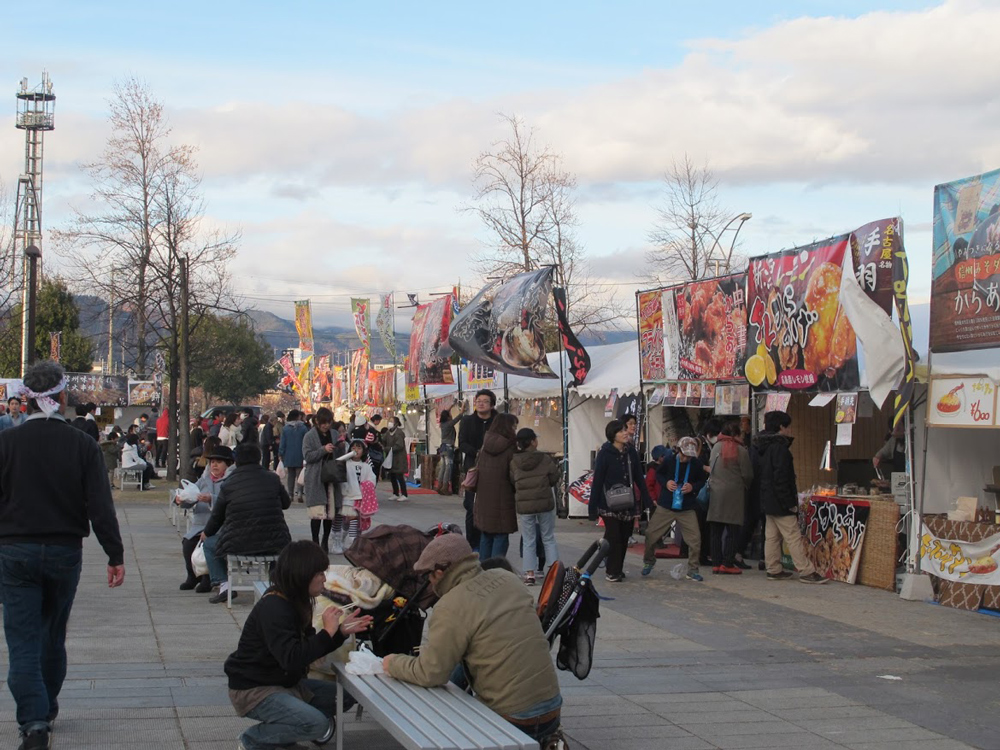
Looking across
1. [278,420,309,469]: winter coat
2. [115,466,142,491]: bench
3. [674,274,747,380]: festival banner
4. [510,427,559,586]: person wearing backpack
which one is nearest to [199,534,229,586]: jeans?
[510,427,559,586]: person wearing backpack

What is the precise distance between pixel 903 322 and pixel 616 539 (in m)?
3.74

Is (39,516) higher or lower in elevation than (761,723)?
higher

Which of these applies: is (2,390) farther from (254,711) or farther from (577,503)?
(254,711)

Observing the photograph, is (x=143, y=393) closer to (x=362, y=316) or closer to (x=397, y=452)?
(x=362, y=316)

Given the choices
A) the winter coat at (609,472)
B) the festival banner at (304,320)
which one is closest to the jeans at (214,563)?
the winter coat at (609,472)

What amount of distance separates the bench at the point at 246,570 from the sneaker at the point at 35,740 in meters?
3.80

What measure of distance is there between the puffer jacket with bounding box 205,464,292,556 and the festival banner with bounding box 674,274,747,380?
6.93 meters

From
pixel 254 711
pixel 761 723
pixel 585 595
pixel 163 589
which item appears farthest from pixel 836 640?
pixel 163 589

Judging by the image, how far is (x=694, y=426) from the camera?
58.7 feet

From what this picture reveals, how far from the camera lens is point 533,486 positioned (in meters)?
11.6

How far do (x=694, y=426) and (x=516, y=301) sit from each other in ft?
11.5

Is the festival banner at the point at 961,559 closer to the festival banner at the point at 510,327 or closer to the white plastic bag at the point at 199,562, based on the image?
the white plastic bag at the point at 199,562

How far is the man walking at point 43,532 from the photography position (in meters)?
5.31

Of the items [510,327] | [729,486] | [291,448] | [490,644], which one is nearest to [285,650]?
[490,644]
